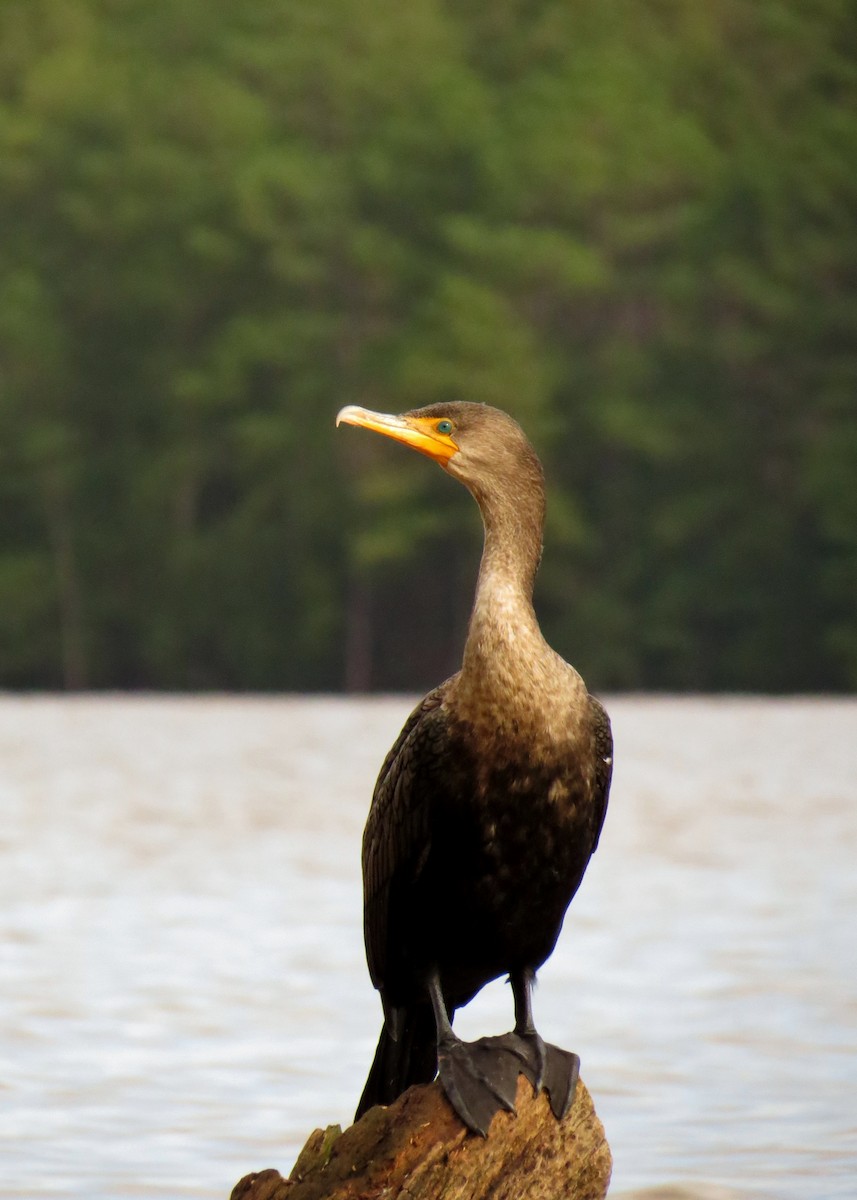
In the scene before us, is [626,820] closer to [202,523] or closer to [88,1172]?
[88,1172]

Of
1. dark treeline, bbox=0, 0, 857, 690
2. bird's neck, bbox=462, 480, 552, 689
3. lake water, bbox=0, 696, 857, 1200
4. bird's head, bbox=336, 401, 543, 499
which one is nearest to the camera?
bird's neck, bbox=462, 480, 552, 689

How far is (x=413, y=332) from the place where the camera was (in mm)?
39688

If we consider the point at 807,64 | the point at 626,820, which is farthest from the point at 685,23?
the point at 626,820

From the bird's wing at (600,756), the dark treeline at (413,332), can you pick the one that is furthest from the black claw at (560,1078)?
the dark treeline at (413,332)

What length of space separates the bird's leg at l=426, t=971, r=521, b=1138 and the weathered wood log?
0.03 metres

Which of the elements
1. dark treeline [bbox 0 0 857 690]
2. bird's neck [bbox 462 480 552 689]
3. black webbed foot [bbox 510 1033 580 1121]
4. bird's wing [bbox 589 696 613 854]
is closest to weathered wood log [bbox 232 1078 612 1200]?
black webbed foot [bbox 510 1033 580 1121]

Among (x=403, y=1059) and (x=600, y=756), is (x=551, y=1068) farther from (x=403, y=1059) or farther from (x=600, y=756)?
(x=600, y=756)

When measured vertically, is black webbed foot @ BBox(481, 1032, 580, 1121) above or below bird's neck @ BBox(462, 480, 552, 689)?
below

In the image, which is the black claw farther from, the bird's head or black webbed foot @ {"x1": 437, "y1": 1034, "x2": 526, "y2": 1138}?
the bird's head

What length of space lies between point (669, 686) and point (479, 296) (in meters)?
7.05

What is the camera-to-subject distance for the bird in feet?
14.1

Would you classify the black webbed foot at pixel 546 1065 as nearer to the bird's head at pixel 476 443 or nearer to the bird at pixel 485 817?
the bird at pixel 485 817

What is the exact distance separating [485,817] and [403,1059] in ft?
2.22

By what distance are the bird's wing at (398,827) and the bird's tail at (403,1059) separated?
117mm
